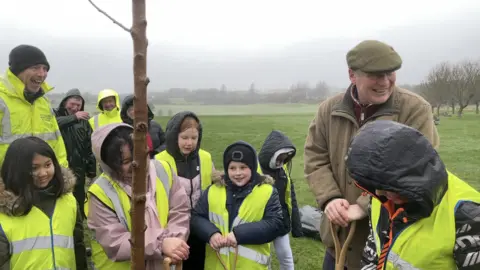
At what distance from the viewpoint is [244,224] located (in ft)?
9.34

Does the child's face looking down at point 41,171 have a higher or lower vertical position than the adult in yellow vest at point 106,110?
lower

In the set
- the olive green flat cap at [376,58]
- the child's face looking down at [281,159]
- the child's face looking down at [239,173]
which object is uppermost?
the olive green flat cap at [376,58]

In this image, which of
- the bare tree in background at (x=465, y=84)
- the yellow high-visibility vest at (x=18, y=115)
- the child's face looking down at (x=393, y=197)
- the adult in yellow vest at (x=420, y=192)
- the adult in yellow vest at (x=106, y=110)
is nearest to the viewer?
the adult in yellow vest at (x=420, y=192)

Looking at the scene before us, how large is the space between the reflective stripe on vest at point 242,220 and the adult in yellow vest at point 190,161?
0.33 metres

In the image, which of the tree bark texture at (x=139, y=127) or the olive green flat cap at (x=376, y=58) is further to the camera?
the olive green flat cap at (x=376, y=58)

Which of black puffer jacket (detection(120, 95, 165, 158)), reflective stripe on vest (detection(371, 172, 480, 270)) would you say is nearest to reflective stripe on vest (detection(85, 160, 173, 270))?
reflective stripe on vest (detection(371, 172, 480, 270))

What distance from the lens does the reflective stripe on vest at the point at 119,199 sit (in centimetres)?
226

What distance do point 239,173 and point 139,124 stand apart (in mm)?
1943

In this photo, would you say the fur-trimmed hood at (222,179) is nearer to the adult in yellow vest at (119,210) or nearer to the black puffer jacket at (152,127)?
the adult in yellow vest at (119,210)

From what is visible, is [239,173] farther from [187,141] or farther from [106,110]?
[106,110]

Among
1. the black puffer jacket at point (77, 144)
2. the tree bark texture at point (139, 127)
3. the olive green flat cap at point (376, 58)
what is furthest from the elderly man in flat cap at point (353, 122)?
the black puffer jacket at point (77, 144)

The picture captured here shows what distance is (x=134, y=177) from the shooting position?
1.25 metres

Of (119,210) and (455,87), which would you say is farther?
(455,87)

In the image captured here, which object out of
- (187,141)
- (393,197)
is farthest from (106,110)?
(393,197)
